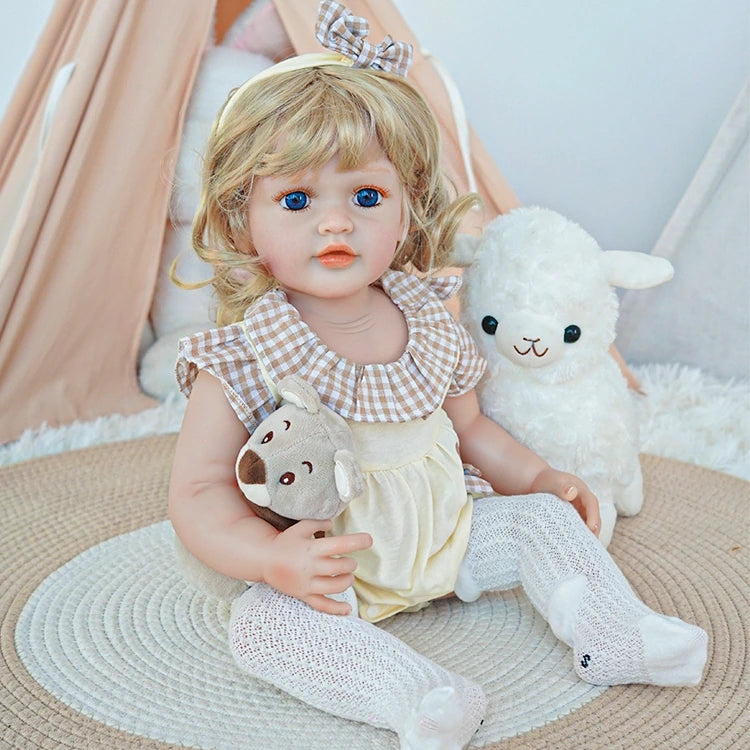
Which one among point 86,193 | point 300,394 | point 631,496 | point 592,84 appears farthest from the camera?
point 592,84

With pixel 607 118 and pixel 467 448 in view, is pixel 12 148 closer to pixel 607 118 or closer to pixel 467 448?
pixel 467 448

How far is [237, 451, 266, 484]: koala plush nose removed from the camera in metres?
0.84

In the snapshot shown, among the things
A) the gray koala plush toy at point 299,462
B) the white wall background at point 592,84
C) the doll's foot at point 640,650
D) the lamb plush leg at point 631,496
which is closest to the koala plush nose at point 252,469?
the gray koala plush toy at point 299,462

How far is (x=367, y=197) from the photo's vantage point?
926 mm

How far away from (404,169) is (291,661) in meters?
0.48

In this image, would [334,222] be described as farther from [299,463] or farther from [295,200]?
[299,463]

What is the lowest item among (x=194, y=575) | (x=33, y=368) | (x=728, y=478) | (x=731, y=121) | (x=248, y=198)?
(x=33, y=368)

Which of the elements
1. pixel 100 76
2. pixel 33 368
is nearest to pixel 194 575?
pixel 33 368

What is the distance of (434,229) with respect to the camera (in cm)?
106

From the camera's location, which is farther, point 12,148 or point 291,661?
point 12,148

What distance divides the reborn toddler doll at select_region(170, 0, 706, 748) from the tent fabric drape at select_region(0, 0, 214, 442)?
59cm

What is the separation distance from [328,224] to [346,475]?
0.23m

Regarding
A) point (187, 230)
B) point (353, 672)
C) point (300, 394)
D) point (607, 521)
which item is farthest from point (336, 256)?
point (187, 230)

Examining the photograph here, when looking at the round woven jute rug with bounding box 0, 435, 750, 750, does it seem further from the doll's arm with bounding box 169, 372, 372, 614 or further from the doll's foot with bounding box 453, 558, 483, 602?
the doll's arm with bounding box 169, 372, 372, 614
